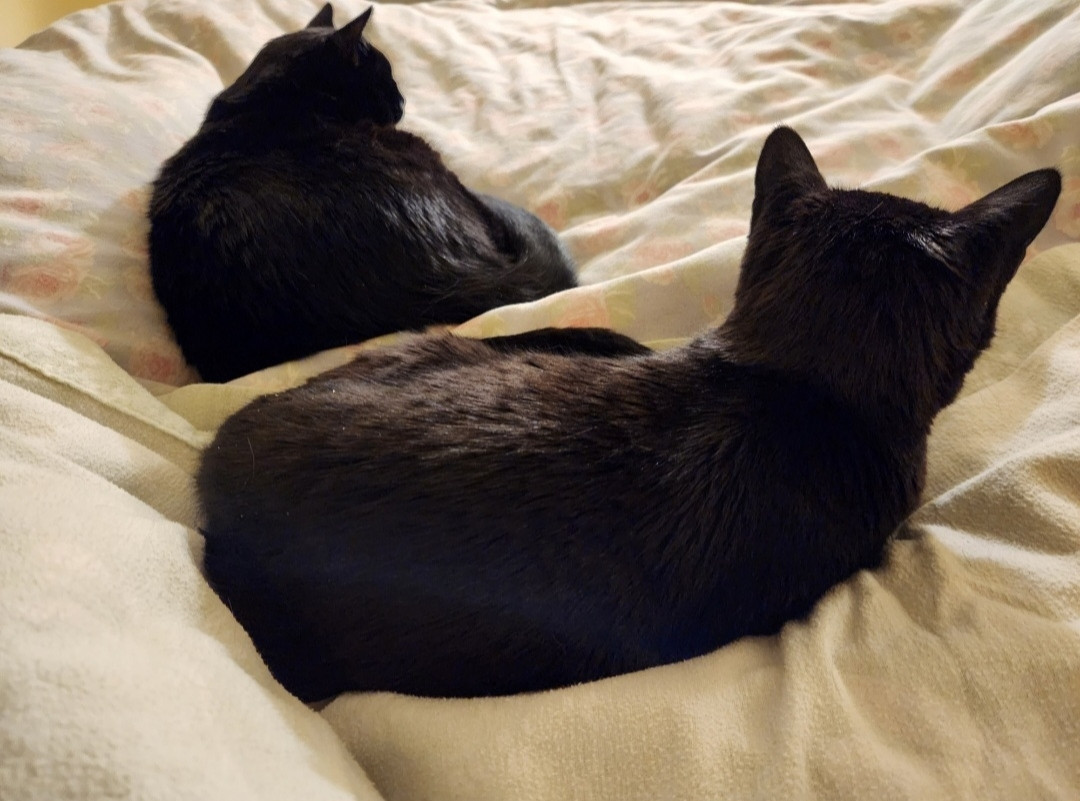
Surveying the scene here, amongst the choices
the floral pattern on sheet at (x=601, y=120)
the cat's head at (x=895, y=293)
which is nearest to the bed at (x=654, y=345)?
the floral pattern on sheet at (x=601, y=120)

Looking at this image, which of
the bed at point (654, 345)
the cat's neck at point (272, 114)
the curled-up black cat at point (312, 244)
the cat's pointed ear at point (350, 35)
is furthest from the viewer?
the cat's pointed ear at point (350, 35)

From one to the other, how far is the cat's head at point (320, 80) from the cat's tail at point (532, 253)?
1.01ft

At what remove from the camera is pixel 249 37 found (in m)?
1.60

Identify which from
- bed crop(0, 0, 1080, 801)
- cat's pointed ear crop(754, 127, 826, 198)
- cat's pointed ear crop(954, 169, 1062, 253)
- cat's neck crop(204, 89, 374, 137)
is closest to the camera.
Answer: bed crop(0, 0, 1080, 801)

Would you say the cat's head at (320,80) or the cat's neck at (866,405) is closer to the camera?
the cat's neck at (866,405)

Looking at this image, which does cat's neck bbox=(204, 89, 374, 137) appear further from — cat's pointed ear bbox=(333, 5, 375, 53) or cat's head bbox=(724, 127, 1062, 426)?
cat's head bbox=(724, 127, 1062, 426)

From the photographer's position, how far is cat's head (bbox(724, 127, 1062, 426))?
0.69m

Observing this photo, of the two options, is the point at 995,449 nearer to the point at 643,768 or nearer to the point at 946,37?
the point at 643,768

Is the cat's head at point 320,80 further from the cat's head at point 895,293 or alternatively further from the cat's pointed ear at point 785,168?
the cat's head at point 895,293

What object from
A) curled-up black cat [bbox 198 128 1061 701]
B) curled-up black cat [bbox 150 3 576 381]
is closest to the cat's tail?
curled-up black cat [bbox 150 3 576 381]

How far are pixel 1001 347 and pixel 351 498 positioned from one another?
794mm

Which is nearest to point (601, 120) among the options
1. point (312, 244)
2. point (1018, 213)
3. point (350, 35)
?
point (350, 35)

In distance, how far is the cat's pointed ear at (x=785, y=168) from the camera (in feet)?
2.65

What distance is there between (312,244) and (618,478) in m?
0.55
